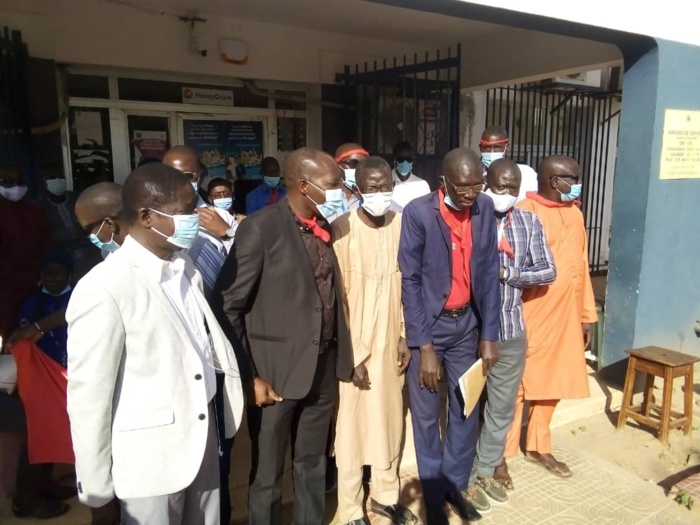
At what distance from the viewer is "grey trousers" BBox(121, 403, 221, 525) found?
6.12 feet

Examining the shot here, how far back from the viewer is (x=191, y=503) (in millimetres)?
2072

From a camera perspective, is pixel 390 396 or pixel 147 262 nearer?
pixel 147 262

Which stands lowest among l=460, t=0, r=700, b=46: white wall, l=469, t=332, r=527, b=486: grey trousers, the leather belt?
l=469, t=332, r=527, b=486: grey trousers

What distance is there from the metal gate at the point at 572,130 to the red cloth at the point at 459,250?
182 inches

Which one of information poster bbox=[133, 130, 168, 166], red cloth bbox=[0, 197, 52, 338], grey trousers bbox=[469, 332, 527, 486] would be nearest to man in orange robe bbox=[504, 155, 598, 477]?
grey trousers bbox=[469, 332, 527, 486]

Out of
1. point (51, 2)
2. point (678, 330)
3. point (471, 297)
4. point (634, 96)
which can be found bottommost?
point (678, 330)

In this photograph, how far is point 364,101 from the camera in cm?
651


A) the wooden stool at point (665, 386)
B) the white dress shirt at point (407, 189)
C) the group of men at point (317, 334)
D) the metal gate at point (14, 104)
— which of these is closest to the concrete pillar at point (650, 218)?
the wooden stool at point (665, 386)

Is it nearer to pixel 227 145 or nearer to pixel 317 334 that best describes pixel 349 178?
pixel 317 334

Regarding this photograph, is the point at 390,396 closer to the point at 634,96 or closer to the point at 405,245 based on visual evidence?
the point at 405,245

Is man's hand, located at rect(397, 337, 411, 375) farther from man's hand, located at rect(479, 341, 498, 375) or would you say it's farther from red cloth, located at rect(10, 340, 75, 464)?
red cloth, located at rect(10, 340, 75, 464)

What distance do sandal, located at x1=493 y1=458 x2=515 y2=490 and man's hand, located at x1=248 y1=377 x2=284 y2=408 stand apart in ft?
5.59

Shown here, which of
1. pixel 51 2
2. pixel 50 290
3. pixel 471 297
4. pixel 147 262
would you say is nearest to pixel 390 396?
pixel 471 297

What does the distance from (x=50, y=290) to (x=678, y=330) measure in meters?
5.15
